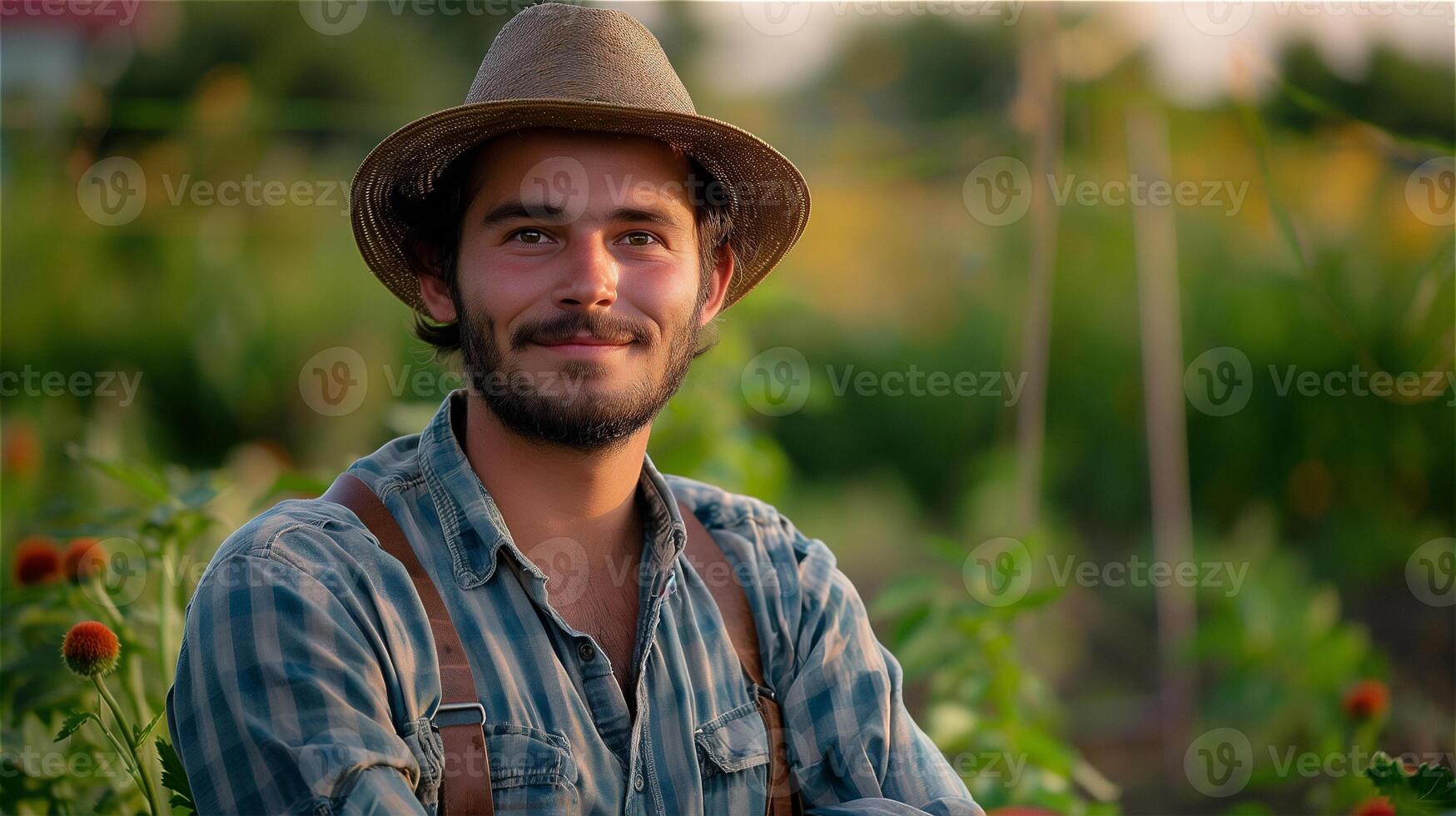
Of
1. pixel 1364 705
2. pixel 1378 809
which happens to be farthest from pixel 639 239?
pixel 1364 705

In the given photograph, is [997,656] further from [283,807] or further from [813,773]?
[283,807]

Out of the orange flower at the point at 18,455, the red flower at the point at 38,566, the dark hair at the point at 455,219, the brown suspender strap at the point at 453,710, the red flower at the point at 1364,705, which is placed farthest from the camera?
the orange flower at the point at 18,455

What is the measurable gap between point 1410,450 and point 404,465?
4783mm

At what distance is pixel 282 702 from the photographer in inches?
67.4

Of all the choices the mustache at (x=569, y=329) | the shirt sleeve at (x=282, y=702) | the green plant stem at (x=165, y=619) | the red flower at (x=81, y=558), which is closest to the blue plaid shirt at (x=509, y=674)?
the shirt sleeve at (x=282, y=702)

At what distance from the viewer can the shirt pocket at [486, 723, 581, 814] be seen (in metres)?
1.91

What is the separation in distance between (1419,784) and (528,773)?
4.47ft

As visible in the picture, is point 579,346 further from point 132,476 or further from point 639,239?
point 132,476

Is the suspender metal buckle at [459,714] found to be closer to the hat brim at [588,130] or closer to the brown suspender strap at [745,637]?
the brown suspender strap at [745,637]

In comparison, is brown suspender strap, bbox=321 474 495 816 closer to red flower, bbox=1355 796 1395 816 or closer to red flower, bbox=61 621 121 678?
red flower, bbox=61 621 121 678

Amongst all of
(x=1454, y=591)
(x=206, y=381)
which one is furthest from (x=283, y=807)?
(x=1454, y=591)

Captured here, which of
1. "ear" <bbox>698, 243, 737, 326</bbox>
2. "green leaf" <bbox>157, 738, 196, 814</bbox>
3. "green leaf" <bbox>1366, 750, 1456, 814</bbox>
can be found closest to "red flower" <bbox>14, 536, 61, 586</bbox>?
"green leaf" <bbox>157, 738, 196, 814</bbox>

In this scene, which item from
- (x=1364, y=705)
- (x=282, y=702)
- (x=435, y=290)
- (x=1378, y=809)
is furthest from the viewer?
(x=1364, y=705)

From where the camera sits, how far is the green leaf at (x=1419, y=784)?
202 centimetres
